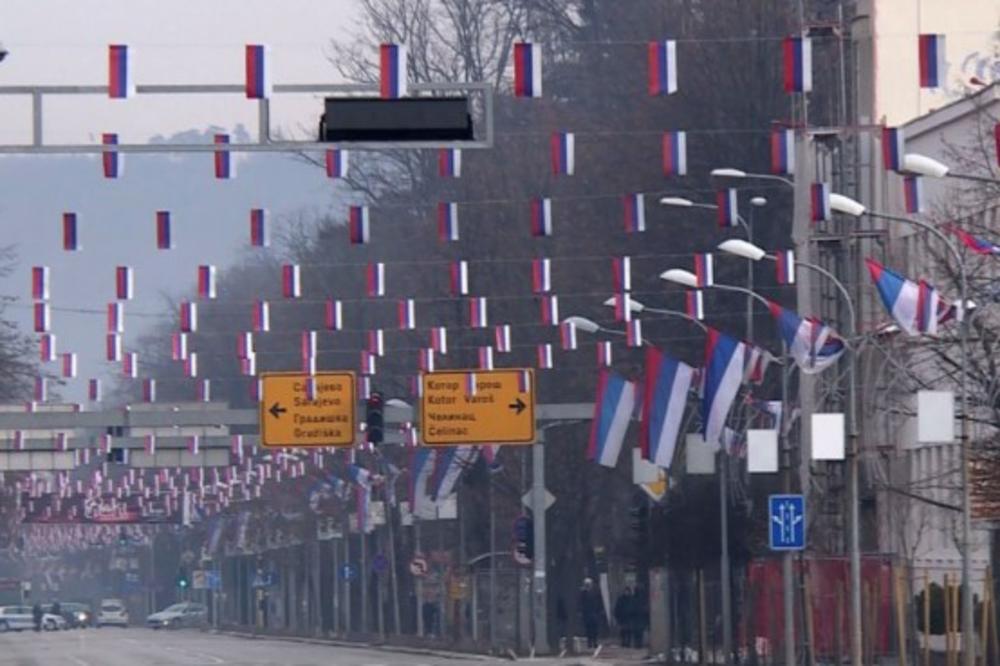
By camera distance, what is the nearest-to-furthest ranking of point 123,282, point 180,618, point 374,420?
point 123,282
point 374,420
point 180,618

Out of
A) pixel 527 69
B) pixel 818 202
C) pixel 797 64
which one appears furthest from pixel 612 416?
pixel 527 69

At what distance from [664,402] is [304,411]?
1626cm

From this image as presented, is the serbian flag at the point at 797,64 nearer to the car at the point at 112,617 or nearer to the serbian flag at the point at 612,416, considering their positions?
the serbian flag at the point at 612,416

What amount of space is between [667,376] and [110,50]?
1784 centimetres

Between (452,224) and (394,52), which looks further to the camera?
(452,224)

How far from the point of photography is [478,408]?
206 feet

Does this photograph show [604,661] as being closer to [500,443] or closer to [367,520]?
A: [500,443]

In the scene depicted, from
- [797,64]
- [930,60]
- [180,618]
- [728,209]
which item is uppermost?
[797,64]

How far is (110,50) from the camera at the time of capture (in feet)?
108

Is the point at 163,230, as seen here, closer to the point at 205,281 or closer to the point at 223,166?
the point at 223,166

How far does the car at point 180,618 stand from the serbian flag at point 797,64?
360 feet

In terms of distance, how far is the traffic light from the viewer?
56562 mm

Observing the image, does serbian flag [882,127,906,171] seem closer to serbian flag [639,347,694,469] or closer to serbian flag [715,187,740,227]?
serbian flag [639,347,694,469]

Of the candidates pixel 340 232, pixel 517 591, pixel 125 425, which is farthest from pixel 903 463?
pixel 340 232
